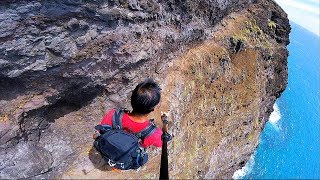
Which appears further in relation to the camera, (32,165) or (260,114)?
(260,114)

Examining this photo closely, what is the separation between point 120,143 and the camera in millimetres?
10359

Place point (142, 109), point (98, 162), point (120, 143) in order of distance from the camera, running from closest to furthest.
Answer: point (142, 109), point (120, 143), point (98, 162)

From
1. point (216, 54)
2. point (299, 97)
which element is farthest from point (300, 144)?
point (216, 54)

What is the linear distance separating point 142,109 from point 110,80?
11.9 meters

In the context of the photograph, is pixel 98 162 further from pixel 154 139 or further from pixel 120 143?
pixel 154 139

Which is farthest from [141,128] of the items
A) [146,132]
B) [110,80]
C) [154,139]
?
[110,80]

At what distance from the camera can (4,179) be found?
1523cm

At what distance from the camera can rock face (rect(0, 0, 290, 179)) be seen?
56.1 ft

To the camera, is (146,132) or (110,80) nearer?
(146,132)

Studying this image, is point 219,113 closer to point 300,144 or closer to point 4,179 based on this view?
point 4,179

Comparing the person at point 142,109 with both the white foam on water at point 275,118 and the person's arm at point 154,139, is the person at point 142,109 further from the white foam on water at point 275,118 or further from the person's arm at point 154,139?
the white foam on water at point 275,118

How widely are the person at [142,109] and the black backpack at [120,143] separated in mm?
126

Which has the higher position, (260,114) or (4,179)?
(4,179)

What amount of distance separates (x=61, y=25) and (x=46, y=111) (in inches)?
198
